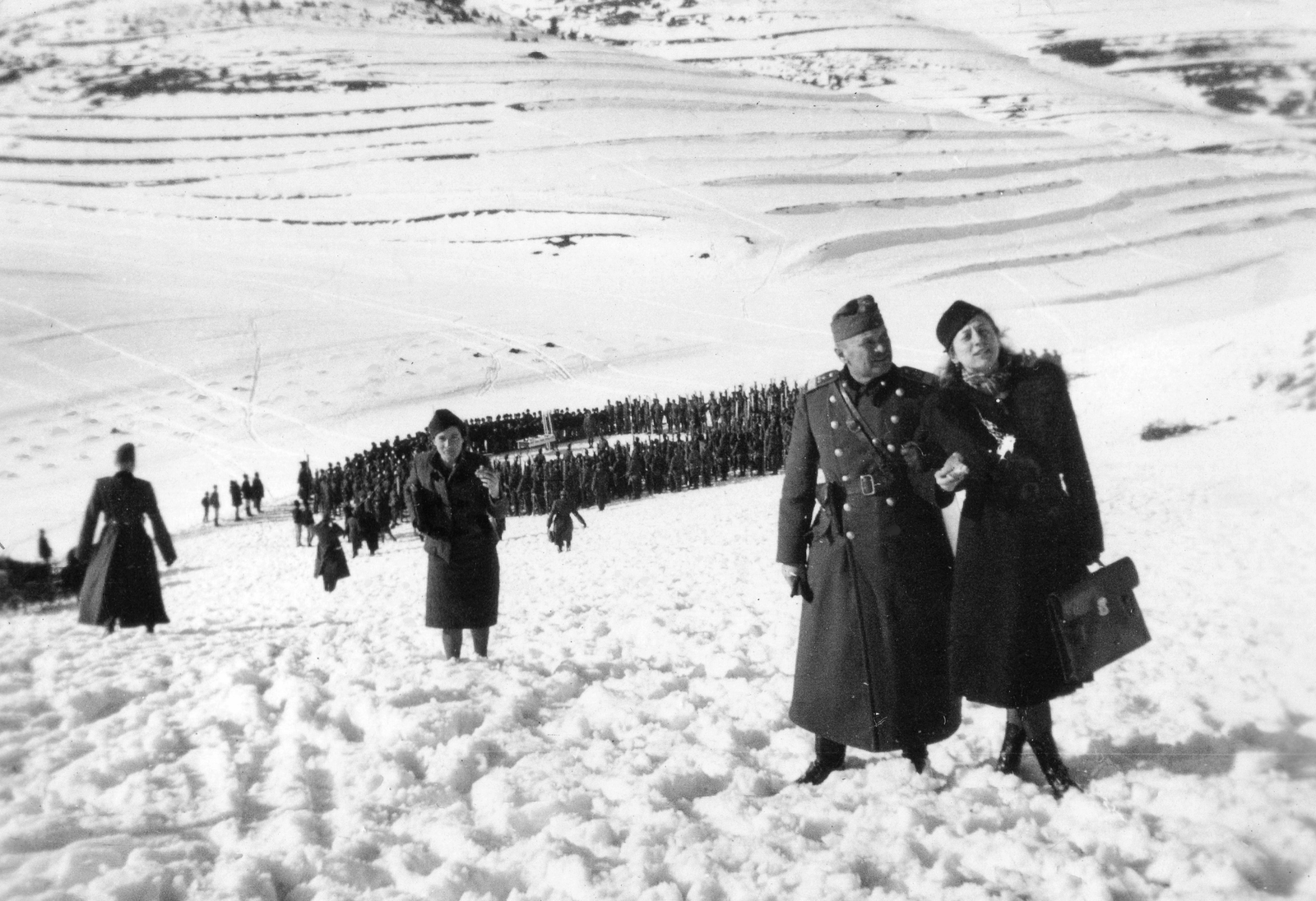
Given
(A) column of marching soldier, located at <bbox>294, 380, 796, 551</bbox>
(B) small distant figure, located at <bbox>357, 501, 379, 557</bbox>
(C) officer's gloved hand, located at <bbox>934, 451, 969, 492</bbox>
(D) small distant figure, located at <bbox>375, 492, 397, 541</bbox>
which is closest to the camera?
(C) officer's gloved hand, located at <bbox>934, 451, 969, 492</bbox>

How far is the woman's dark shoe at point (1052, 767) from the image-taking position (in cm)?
244

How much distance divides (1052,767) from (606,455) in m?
12.6

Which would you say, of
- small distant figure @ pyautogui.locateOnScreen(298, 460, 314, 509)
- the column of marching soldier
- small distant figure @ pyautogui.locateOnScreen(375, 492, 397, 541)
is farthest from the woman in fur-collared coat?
small distant figure @ pyautogui.locateOnScreen(375, 492, 397, 541)

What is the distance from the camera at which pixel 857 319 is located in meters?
2.51

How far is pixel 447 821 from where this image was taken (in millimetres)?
2338

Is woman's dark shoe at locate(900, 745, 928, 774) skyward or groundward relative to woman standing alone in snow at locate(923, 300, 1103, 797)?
groundward

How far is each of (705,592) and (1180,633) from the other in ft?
9.77

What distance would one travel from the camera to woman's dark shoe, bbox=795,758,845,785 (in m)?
2.63

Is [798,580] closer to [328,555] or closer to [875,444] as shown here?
[875,444]

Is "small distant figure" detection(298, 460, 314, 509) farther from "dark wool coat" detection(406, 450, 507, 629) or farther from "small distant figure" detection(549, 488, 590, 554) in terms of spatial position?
"dark wool coat" detection(406, 450, 507, 629)

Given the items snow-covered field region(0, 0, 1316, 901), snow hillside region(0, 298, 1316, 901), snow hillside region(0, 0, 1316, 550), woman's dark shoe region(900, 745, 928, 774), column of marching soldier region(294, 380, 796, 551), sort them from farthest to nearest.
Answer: column of marching soldier region(294, 380, 796, 551), snow hillside region(0, 0, 1316, 550), woman's dark shoe region(900, 745, 928, 774), snow-covered field region(0, 0, 1316, 901), snow hillside region(0, 298, 1316, 901)

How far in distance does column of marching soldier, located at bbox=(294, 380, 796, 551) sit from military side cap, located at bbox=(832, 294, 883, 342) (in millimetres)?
10927

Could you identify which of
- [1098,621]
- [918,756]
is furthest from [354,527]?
[1098,621]

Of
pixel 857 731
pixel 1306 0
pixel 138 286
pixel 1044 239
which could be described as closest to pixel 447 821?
pixel 857 731
